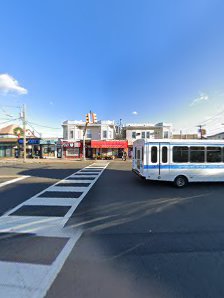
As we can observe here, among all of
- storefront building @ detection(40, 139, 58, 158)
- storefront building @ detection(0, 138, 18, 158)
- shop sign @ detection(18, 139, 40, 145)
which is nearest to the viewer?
shop sign @ detection(18, 139, 40, 145)

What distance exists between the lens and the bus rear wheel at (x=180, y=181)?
9.85 m

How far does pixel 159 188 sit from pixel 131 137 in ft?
91.7

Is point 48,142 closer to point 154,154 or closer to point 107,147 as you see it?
point 107,147

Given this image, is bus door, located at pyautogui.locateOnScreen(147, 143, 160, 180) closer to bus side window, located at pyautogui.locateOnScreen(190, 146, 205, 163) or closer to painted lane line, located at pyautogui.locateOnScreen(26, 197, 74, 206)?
bus side window, located at pyautogui.locateOnScreen(190, 146, 205, 163)

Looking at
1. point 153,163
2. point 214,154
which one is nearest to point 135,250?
point 153,163

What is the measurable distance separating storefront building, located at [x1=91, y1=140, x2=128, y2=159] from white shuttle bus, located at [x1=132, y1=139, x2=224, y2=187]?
25128mm

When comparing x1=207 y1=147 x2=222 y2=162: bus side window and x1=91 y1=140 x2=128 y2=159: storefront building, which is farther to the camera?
x1=91 y1=140 x2=128 y2=159: storefront building

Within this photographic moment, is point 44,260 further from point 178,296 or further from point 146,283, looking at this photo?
point 178,296

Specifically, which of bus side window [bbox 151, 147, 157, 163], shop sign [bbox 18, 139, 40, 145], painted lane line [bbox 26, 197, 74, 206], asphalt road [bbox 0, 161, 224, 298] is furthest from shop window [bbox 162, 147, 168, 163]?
shop sign [bbox 18, 139, 40, 145]

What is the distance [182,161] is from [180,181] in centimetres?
102

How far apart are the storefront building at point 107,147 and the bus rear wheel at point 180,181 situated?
25.4 meters

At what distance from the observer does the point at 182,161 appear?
32.5 ft

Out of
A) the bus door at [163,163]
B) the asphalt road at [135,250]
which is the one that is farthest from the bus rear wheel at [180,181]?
the asphalt road at [135,250]

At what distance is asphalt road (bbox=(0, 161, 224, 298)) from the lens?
2773 mm
